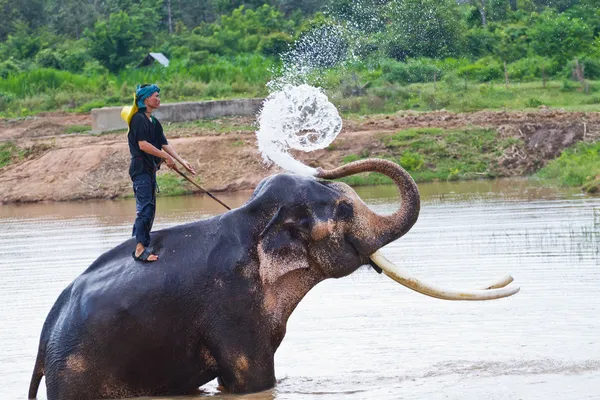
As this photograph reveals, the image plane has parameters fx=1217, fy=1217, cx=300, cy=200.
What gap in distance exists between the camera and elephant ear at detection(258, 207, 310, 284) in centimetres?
834

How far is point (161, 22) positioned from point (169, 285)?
49053 mm

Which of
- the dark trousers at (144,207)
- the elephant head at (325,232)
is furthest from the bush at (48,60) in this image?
the elephant head at (325,232)

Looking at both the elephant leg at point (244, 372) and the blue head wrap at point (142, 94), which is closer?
the elephant leg at point (244, 372)

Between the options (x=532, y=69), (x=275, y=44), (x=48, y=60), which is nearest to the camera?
(x=532, y=69)

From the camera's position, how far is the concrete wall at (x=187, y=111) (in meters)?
34.7

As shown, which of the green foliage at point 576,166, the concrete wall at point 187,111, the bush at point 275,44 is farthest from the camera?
the bush at point 275,44

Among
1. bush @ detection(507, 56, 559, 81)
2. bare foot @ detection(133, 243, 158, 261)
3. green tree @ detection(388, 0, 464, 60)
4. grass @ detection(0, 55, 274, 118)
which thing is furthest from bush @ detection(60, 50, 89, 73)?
bare foot @ detection(133, 243, 158, 261)

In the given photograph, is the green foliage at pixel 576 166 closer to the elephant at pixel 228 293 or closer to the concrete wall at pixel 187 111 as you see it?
the concrete wall at pixel 187 111

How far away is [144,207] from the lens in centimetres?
883

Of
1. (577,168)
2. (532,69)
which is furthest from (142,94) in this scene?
(532,69)

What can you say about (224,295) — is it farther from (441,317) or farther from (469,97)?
(469,97)

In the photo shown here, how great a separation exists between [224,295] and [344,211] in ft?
3.35

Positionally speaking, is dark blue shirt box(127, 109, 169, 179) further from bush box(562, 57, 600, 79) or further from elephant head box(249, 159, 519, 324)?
bush box(562, 57, 600, 79)

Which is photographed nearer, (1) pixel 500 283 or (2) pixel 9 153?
(1) pixel 500 283
